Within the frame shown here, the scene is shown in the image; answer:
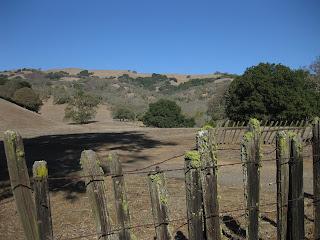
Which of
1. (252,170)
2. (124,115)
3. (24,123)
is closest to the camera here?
(252,170)

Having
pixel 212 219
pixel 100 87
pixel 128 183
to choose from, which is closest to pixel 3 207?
pixel 128 183

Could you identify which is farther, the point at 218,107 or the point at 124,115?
the point at 124,115

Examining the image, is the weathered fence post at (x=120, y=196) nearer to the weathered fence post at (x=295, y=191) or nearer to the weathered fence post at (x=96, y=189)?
the weathered fence post at (x=96, y=189)

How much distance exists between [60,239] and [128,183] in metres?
3.20

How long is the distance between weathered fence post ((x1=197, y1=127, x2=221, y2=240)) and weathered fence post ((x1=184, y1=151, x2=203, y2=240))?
5 cm

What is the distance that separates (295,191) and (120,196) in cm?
179

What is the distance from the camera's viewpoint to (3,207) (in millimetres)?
5586

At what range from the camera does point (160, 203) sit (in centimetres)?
229

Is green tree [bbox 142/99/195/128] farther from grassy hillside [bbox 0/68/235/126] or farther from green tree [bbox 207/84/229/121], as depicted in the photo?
green tree [bbox 207/84/229/121]

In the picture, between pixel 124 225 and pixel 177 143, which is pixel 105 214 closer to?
pixel 124 225

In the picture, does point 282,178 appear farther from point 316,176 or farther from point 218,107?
point 218,107

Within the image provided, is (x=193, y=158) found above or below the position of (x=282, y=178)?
above

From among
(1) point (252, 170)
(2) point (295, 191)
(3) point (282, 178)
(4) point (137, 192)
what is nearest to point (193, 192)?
(1) point (252, 170)

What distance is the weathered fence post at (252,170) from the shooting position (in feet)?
8.27
